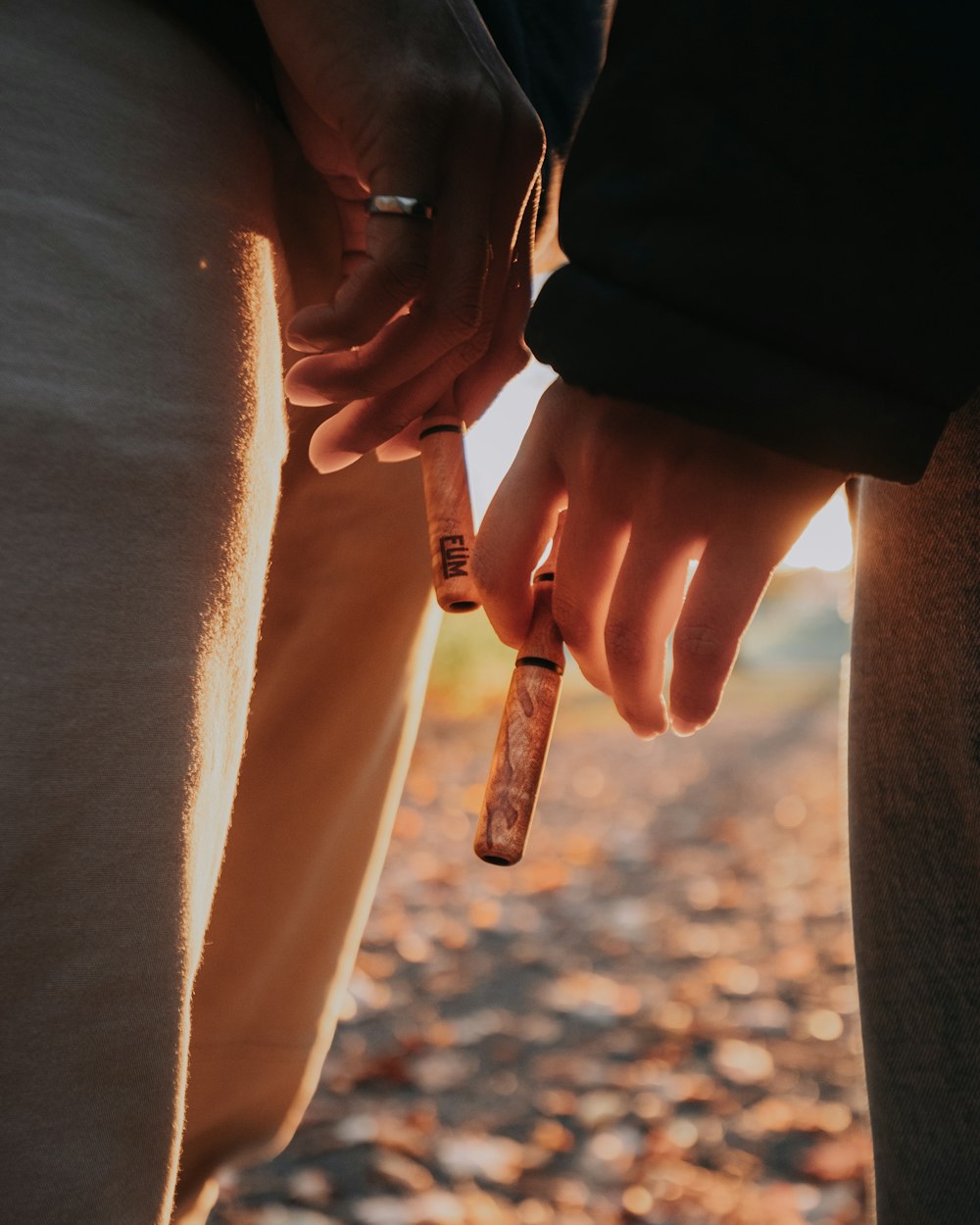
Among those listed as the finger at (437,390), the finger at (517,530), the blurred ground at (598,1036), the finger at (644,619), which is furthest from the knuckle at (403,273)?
the blurred ground at (598,1036)

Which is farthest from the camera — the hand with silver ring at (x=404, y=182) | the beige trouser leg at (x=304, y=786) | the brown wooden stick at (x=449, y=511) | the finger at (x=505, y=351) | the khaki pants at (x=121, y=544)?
the beige trouser leg at (x=304, y=786)

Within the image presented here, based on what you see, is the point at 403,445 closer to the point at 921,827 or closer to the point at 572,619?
the point at 572,619

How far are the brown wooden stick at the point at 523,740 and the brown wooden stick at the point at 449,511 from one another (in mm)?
112

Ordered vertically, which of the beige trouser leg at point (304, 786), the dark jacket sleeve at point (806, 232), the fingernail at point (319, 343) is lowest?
the beige trouser leg at point (304, 786)

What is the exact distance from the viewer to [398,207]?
38.2 inches

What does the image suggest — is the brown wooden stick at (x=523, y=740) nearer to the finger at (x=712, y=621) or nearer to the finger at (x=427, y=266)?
the finger at (x=712, y=621)

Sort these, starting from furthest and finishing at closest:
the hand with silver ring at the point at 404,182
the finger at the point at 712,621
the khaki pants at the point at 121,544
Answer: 1. the hand with silver ring at the point at 404,182
2. the finger at the point at 712,621
3. the khaki pants at the point at 121,544

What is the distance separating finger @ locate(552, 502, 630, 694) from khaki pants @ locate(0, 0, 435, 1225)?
27 centimetres

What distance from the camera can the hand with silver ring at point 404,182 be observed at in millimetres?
951

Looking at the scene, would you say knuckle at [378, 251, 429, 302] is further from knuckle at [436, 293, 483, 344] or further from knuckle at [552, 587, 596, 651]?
knuckle at [552, 587, 596, 651]

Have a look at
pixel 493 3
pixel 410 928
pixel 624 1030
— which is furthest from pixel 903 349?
pixel 410 928

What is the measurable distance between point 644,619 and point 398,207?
436mm

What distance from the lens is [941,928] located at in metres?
0.97

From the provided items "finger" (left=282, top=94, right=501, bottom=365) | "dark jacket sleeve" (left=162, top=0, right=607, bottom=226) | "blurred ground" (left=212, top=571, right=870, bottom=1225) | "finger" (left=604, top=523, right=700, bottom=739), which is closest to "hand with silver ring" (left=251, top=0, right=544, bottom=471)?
"finger" (left=282, top=94, right=501, bottom=365)
